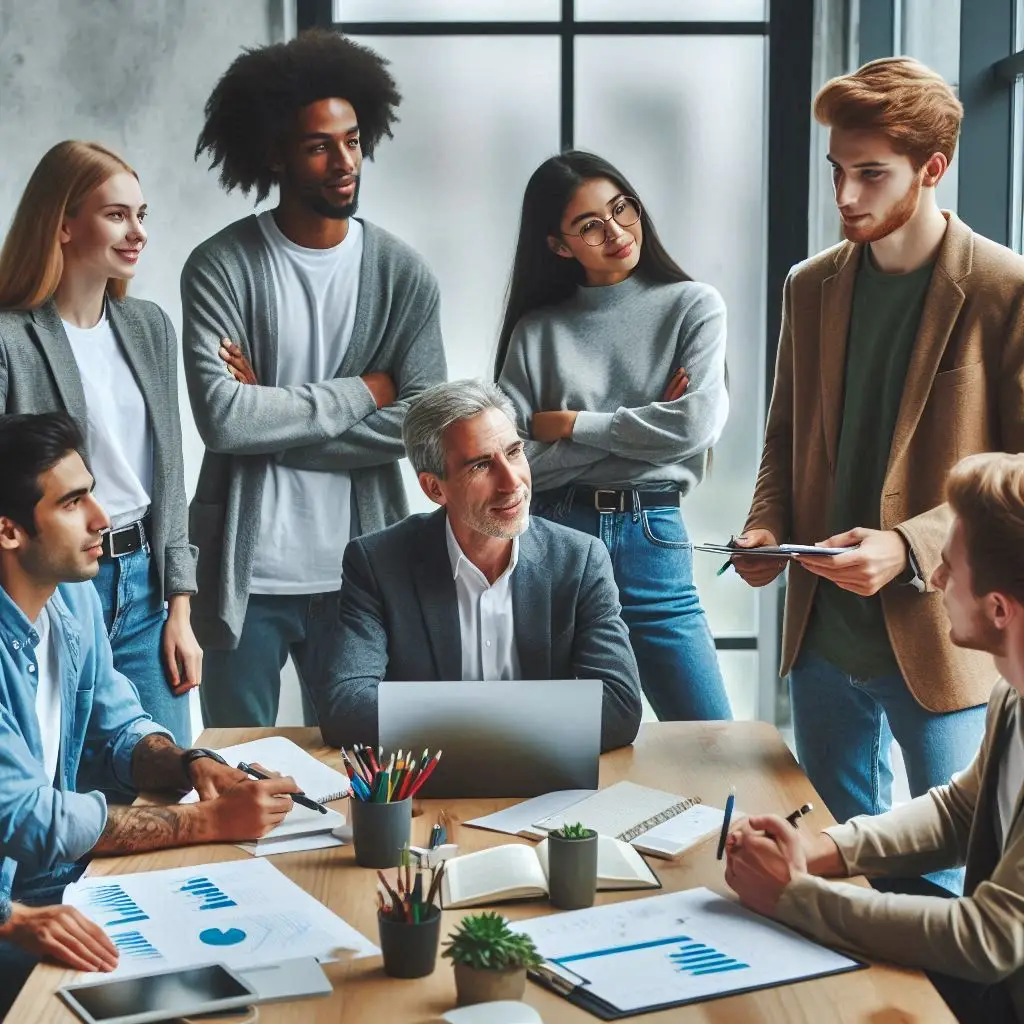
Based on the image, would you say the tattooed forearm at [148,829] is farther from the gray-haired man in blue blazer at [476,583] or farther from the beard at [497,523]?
the beard at [497,523]

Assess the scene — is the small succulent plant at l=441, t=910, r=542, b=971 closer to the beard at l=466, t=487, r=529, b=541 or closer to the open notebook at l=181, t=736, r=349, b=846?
the open notebook at l=181, t=736, r=349, b=846

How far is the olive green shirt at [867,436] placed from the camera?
2385 millimetres

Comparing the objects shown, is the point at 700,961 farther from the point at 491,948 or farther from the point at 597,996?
the point at 491,948

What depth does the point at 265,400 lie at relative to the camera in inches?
121

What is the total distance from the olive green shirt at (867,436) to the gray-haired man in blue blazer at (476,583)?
41 centimetres

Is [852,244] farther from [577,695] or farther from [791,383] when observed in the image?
[577,695]

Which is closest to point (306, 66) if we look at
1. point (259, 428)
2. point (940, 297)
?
point (259, 428)

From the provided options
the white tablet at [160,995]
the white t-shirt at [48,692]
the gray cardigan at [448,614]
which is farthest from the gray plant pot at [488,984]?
the white t-shirt at [48,692]

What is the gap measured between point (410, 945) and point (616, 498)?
175cm

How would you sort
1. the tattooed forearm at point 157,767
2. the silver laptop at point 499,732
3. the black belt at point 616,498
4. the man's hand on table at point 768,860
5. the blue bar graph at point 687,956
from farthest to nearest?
1. the black belt at point 616,498
2. the tattooed forearm at point 157,767
3. the silver laptop at point 499,732
4. the man's hand on table at point 768,860
5. the blue bar graph at point 687,956

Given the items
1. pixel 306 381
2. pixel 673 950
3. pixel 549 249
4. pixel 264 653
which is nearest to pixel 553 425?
pixel 549 249

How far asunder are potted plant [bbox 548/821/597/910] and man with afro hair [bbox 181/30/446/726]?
5.26 feet

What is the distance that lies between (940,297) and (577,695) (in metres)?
1.01

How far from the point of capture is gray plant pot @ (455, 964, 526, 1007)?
4.28ft
